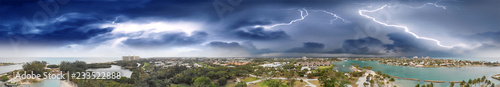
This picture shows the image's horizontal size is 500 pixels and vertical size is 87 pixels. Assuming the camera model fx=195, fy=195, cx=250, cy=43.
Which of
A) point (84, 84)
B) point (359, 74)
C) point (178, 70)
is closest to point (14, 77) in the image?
point (84, 84)

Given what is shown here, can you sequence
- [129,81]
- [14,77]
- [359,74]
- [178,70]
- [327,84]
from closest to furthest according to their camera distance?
1. [327,84]
2. [129,81]
3. [14,77]
4. [359,74]
5. [178,70]

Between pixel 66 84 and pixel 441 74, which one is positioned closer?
pixel 66 84

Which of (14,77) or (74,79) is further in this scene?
(14,77)

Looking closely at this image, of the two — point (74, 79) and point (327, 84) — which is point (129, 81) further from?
point (327, 84)

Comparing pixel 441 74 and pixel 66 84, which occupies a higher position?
pixel 66 84

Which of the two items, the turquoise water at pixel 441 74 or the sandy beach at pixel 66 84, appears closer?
the sandy beach at pixel 66 84

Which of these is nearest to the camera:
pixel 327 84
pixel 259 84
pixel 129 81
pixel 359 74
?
pixel 327 84

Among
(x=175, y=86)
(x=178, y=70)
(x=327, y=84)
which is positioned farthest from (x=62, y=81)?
(x=327, y=84)

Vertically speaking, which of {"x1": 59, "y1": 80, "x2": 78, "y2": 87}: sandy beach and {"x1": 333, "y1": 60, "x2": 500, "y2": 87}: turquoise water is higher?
{"x1": 59, "y1": 80, "x2": 78, "y2": 87}: sandy beach

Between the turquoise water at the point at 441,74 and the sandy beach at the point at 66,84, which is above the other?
the sandy beach at the point at 66,84

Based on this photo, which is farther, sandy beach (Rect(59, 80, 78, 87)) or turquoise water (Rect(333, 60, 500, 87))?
turquoise water (Rect(333, 60, 500, 87))
